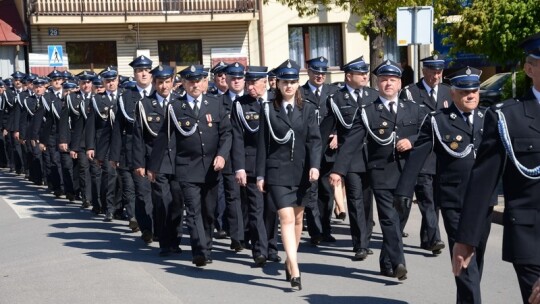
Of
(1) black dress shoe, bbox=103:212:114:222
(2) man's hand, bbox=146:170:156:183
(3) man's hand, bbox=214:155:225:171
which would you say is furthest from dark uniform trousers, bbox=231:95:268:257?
(1) black dress shoe, bbox=103:212:114:222

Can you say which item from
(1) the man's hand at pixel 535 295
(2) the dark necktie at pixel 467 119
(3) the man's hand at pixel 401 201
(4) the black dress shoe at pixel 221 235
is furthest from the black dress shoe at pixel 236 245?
(1) the man's hand at pixel 535 295

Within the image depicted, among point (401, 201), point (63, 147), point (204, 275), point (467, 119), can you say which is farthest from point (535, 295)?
point (63, 147)

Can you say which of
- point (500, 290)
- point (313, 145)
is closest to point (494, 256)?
point (500, 290)

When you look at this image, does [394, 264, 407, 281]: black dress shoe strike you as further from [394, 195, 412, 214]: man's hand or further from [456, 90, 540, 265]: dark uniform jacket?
[456, 90, 540, 265]: dark uniform jacket

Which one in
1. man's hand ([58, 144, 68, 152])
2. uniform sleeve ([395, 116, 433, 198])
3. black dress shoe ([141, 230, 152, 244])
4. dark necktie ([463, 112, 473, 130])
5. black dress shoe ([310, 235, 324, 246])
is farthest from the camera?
man's hand ([58, 144, 68, 152])

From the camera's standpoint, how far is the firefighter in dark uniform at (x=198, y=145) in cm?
1104

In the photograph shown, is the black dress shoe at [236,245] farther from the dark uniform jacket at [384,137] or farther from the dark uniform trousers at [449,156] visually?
the dark uniform trousers at [449,156]

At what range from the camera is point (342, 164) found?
34.3 feet

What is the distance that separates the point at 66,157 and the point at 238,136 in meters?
7.47

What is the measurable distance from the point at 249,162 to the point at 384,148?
1983 mm

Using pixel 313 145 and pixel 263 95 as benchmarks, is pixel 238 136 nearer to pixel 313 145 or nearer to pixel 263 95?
pixel 263 95

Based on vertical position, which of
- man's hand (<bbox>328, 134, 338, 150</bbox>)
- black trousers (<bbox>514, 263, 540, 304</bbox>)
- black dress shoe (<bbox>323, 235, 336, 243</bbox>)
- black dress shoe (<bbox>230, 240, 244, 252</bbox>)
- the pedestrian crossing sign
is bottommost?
black dress shoe (<bbox>323, 235, 336, 243</bbox>)

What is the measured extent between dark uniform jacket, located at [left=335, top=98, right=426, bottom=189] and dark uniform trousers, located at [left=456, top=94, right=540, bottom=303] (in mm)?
4536

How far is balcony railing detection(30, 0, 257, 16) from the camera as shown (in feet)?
124
